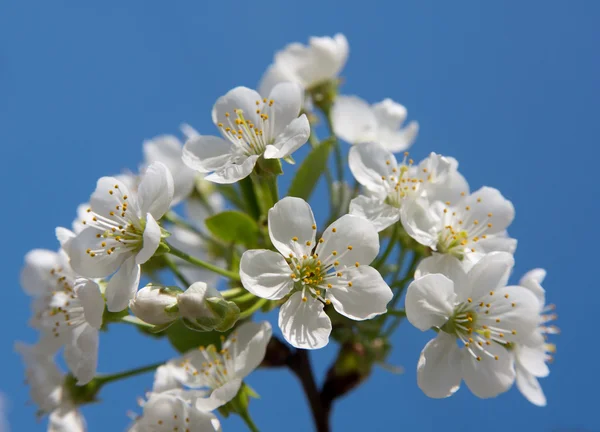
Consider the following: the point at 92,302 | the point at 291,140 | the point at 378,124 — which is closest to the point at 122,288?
the point at 92,302

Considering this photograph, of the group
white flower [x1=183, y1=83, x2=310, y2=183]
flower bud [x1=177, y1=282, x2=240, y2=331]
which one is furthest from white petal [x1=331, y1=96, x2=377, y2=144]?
flower bud [x1=177, y1=282, x2=240, y2=331]

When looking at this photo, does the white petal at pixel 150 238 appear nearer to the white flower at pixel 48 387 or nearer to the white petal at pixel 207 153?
the white petal at pixel 207 153

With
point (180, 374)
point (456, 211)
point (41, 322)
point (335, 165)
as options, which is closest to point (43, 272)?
point (41, 322)

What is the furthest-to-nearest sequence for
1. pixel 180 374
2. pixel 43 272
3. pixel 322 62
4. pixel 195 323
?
pixel 322 62 < pixel 43 272 < pixel 180 374 < pixel 195 323

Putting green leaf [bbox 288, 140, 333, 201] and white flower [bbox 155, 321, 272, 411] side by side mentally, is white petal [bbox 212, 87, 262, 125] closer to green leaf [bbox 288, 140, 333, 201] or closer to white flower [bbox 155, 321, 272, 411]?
green leaf [bbox 288, 140, 333, 201]

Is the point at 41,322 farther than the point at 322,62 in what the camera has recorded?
No

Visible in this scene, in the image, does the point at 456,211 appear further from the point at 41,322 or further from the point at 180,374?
the point at 41,322

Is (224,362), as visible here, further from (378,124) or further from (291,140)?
(378,124)
